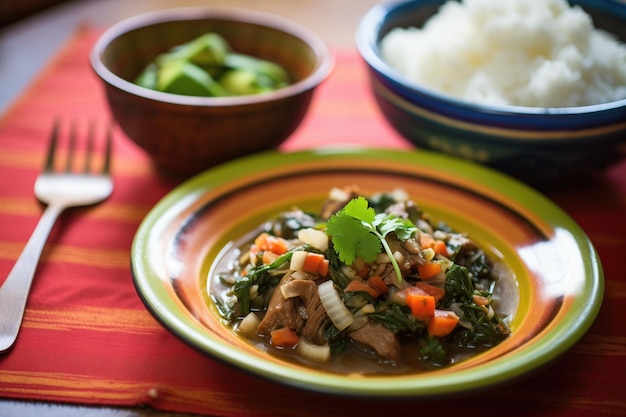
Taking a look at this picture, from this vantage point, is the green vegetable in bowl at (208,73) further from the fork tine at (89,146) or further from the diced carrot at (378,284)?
the diced carrot at (378,284)

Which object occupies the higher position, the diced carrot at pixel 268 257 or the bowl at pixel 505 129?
the bowl at pixel 505 129

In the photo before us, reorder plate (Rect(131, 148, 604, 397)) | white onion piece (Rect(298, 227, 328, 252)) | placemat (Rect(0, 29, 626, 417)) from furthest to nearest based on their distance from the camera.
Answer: white onion piece (Rect(298, 227, 328, 252)) → placemat (Rect(0, 29, 626, 417)) → plate (Rect(131, 148, 604, 397))

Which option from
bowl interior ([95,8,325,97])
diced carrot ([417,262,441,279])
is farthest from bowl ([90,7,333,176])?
diced carrot ([417,262,441,279])

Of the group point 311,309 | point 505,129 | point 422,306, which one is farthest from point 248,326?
point 505,129

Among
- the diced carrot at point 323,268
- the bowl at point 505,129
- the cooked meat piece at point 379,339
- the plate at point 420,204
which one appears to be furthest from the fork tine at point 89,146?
the cooked meat piece at point 379,339

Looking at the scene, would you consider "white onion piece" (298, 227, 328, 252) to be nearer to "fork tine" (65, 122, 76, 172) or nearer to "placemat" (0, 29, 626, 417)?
"placemat" (0, 29, 626, 417)
